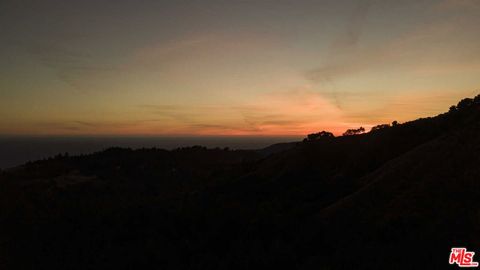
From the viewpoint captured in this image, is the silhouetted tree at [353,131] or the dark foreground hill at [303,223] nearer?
the dark foreground hill at [303,223]

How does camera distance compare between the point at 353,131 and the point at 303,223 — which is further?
the point at 353,131

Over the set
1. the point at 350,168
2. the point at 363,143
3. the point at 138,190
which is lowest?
the point at 138,190

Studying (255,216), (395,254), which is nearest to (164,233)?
(255,216)

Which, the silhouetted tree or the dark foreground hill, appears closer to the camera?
the dark foreground hill

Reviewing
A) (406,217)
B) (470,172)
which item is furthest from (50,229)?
(470,172)

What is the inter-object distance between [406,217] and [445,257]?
3.31 m

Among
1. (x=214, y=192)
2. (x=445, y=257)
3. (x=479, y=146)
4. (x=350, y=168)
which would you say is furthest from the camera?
(x=214, y=192)

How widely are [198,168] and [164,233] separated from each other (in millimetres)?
31526

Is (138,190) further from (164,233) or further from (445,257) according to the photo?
(445,257)

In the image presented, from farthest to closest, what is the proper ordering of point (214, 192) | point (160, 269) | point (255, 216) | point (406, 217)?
1. point (214, 192)
2. point (255, 216)
3. point (406, 217)
4. point (160, 269)

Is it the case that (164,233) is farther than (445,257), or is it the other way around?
(164,233)

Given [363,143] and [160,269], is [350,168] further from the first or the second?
[160,269]

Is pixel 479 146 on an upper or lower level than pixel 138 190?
upper

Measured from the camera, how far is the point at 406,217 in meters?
11.0
